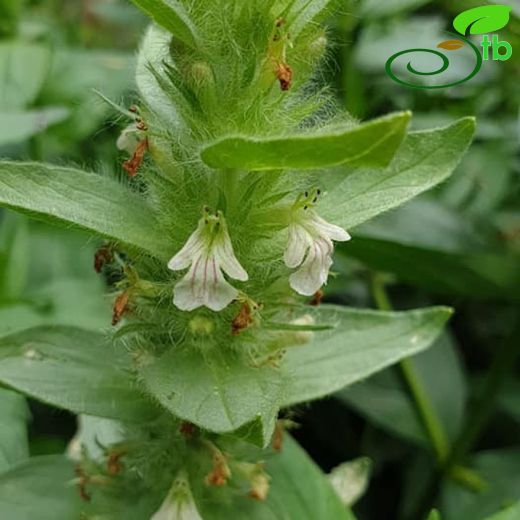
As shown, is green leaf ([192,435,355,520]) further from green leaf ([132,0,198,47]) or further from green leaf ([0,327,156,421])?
green leaf ([132,0,198,47])

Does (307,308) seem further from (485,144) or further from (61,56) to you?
(61,56)

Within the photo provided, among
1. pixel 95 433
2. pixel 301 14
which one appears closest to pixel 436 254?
pixel 95 433

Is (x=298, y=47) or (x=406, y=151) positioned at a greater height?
(x=298, y=47)

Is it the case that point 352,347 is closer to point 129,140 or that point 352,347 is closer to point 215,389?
point 215,389

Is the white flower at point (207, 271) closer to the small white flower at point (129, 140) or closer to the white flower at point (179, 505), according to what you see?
the small white flower at point (129, 140)

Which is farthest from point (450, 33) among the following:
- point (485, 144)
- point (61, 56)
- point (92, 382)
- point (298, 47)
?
point (92, 382)

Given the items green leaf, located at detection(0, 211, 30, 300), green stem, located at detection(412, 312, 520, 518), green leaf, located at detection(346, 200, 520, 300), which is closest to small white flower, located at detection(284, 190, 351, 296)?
green leaf, located at detection(346, 200, 520, 300)
